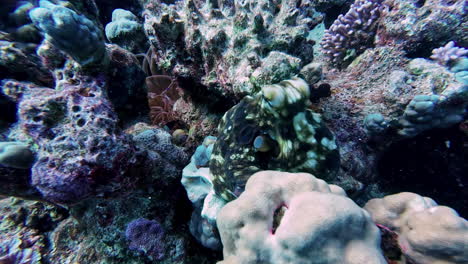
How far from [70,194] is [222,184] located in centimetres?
135

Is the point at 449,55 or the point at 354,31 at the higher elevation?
the point at 354,31

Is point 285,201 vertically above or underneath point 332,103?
underneath

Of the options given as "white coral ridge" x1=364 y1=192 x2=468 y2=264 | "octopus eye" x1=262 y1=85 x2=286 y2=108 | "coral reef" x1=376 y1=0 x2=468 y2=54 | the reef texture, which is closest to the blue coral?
the reef texture

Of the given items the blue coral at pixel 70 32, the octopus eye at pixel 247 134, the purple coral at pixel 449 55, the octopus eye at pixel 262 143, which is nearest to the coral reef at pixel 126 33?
the blue coral at pixel 70 32

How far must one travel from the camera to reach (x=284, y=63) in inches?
84.0

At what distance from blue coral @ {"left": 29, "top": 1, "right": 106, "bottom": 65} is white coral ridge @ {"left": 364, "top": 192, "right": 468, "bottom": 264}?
3.44 metres

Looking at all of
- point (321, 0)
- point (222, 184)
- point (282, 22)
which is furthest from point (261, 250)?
point (321, 0)

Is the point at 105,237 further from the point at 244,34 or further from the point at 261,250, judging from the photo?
the point at 244,34

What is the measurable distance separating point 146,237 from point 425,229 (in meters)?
2.47

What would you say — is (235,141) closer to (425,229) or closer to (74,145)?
(74,145)

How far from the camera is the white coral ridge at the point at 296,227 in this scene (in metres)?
1.19

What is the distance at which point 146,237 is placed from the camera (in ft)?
7.41

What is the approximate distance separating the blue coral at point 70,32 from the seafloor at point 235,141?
18 millimetres

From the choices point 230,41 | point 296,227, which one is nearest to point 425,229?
point 296,227
